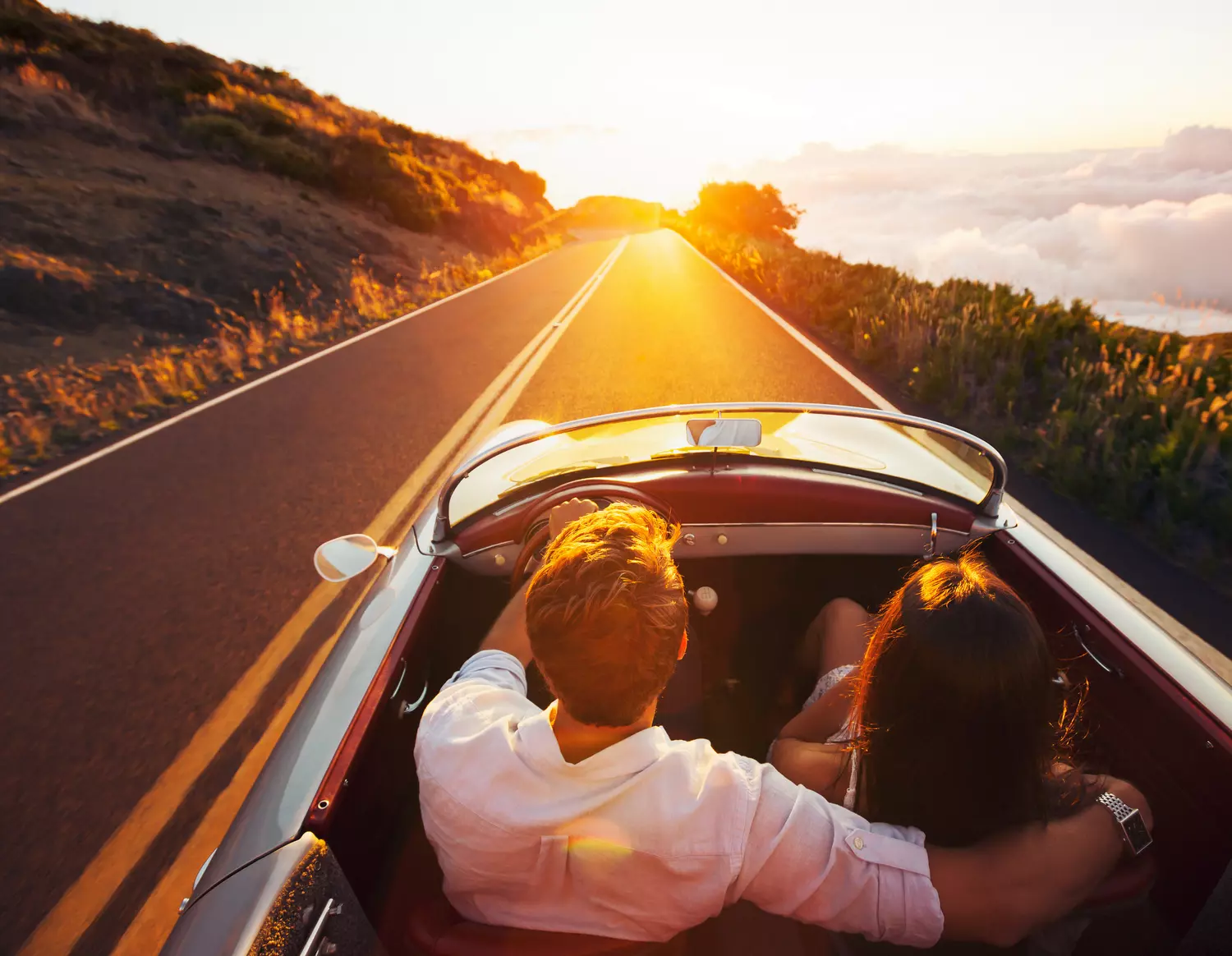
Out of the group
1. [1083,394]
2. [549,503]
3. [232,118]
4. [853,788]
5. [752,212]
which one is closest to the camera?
[853,788]

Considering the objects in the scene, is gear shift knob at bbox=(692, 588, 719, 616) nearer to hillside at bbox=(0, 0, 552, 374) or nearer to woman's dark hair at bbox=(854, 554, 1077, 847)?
woman's dark hair at bbox=(854, 554, 1077, 847)

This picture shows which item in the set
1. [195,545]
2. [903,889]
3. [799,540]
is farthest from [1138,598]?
[195,545]

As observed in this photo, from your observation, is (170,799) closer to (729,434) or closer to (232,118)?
(729,434)

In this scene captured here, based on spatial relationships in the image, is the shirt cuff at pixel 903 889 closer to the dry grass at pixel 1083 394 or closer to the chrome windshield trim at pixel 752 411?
the chrome windshield trim at pixel 752 411

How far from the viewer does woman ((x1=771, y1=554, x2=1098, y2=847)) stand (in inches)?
48.6

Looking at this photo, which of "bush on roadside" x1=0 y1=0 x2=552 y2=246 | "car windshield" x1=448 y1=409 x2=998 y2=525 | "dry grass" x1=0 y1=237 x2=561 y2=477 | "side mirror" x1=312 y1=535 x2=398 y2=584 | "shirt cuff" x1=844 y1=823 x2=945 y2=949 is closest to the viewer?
"shirt cuff" x1=844 y1=823 x2=945 y2=949

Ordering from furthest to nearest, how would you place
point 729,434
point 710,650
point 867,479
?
1. point 710,650
2. point 867,479
3. point 729,434

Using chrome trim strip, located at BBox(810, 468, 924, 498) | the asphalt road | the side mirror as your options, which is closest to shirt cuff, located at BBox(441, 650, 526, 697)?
the side mirror

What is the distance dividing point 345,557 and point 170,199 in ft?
61.5

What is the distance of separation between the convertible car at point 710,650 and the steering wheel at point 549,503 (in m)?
0.01

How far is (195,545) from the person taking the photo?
451 centimetres

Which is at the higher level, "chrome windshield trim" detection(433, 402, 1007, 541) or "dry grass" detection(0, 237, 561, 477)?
"chrome windshield trim" detection(433, 402, 1007, 541)

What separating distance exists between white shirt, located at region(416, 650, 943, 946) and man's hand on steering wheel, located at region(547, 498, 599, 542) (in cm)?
83

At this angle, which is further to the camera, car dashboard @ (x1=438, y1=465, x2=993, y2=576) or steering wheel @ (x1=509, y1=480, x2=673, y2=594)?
car dashboard @ (x1=438, y1=465, x2=993, y2=576)
